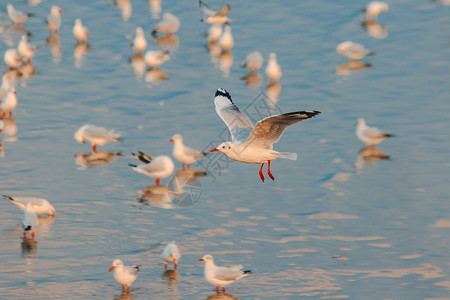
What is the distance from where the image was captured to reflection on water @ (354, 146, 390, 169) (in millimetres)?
21172

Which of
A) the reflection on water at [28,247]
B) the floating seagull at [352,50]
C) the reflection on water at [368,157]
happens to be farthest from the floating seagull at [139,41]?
the reflection on water at [28,247]

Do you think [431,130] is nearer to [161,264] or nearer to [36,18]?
[161,264]

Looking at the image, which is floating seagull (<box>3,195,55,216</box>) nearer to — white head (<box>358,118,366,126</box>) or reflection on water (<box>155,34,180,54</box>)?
white head (<box>358,118,366,126</box>)

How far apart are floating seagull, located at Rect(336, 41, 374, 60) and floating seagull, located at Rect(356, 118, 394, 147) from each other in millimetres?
6794

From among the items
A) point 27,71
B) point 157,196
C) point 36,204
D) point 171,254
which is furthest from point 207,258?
point 27,71

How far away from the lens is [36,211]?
58.8ft

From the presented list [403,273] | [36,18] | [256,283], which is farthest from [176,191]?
[36,18]

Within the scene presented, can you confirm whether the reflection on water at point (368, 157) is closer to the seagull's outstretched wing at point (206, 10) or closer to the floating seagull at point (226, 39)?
the floating seagull at point (226, 39)

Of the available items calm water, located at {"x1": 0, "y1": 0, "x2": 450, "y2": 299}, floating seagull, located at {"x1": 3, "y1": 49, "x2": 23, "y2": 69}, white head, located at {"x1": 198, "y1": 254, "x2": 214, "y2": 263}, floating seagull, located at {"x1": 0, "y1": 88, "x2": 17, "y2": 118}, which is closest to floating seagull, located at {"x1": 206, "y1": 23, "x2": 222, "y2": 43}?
calm water, located at {"x1": 0, "y1": 0, "x2": 450, "y2": 299}

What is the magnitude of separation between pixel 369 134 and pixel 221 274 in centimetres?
800

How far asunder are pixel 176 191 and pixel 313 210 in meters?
3.31

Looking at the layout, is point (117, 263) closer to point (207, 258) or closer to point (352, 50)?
point (207, 258)

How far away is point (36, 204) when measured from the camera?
17.9 metres

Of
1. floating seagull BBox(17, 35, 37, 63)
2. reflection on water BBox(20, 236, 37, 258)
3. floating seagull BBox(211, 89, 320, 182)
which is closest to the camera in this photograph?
floating seagull BBox(211, 89, 320, 182)
